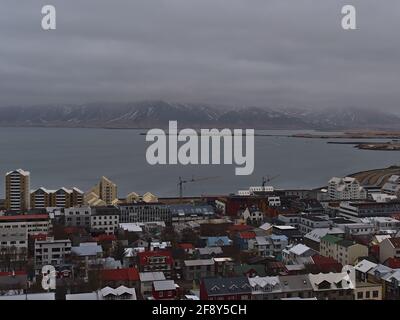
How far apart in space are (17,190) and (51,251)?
3.83 meters

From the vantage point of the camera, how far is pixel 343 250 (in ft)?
13.0

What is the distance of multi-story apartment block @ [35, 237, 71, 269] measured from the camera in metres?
4.01

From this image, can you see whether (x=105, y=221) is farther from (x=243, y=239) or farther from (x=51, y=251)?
(x=243, y=239)

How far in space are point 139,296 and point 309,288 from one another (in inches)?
39.3

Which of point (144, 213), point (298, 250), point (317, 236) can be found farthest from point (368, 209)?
point (144, 213)

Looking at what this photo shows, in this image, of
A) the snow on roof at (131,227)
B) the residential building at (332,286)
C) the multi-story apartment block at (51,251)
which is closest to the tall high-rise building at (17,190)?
the snow on roof at (131,227)

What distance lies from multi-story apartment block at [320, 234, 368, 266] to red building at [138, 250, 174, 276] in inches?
53.3

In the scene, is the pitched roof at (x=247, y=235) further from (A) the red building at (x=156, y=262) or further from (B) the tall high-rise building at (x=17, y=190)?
(B) the tall high-rise building at (x=17, y=190)

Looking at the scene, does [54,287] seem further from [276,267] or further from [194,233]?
[194,233]

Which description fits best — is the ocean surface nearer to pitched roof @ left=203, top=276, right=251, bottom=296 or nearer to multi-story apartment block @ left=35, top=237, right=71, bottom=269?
Result: multi-story apartment block @ left=35, top=237, right=71, bottom=269

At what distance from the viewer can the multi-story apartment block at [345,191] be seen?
27.5ft

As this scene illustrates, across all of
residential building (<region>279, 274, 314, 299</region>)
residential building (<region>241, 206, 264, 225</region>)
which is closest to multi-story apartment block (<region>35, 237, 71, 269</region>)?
residential building (<region>279, 274, 314, 299</region>)

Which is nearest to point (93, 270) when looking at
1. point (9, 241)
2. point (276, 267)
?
point (276, 267)
